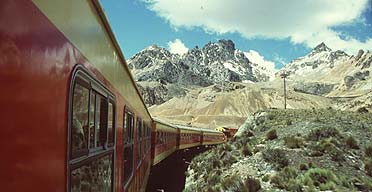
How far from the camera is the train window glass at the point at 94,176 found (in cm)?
283

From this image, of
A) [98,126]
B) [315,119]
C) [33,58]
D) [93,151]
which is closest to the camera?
[33,58]

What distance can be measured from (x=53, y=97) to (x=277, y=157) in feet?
65.7

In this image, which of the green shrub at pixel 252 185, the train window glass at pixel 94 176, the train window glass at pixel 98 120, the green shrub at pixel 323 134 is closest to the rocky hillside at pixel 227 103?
the green shrub at pixel 323 134

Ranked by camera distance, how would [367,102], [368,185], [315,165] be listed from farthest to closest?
[367,102] → [315,165] → [368,185]

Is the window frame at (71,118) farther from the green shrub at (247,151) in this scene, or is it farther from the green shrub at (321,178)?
the green shrub at (247,151)

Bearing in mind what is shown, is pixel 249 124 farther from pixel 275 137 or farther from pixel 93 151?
pixel 93 151

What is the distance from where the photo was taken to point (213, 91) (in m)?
142

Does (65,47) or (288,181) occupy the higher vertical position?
(65,47)

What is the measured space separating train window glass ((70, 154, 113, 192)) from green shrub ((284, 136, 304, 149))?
65.7ft

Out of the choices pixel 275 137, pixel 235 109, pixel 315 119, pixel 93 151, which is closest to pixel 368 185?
pixel 275 137

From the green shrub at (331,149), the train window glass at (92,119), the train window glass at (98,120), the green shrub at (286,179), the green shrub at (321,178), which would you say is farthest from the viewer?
the green shrub at (331,149)

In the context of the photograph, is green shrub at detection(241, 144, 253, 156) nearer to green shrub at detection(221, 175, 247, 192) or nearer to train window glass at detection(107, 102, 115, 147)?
green shrub at detection(221, 175, 247, 192)

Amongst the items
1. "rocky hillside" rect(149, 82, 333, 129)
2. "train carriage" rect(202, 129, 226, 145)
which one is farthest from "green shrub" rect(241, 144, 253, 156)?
"rocky hillside" rect(149, 82, 333, 129)

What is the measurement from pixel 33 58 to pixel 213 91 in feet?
461
